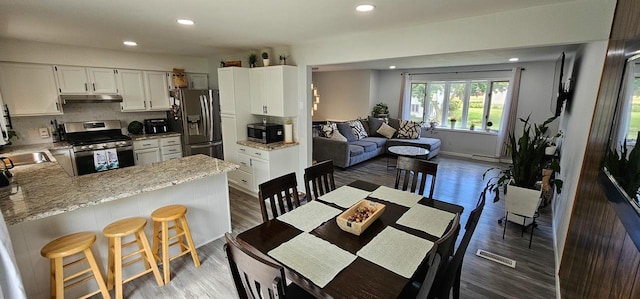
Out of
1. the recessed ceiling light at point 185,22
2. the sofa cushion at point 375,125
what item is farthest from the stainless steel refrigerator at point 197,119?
the sofa cushion at point 375,125

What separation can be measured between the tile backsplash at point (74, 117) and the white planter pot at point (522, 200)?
5725mm

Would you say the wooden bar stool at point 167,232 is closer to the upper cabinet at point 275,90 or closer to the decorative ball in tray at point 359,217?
the decorative ball in tray at point 359,217

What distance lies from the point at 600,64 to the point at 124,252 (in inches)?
162

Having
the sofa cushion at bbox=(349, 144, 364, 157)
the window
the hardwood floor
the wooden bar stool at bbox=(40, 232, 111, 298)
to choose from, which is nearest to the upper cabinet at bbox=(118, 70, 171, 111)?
the hardwood floor

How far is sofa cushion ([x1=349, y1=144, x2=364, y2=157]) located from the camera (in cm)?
551

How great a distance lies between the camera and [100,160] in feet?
→ 12.9

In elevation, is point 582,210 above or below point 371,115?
below

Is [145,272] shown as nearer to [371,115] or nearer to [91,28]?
[91,28]

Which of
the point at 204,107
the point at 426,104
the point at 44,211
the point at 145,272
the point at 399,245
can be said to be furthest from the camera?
the point at 426,104

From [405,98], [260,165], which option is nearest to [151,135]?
[260,165]

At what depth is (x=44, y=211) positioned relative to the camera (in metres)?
1.62

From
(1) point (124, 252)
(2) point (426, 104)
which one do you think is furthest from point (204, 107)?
(2) point (426, 104)

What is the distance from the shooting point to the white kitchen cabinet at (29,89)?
351 centimetres

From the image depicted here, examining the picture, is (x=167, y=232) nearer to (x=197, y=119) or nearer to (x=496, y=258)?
(x=197, y=119)
